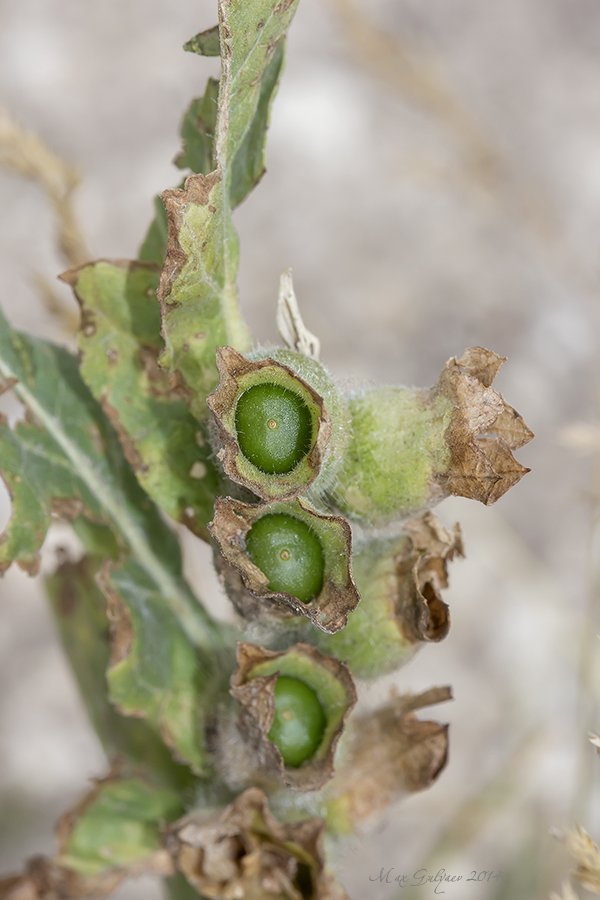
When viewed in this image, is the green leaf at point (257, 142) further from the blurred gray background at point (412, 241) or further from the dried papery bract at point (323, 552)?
the blurred gray background at point (412, 241)

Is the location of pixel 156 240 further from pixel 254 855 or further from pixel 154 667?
pixel 254 855

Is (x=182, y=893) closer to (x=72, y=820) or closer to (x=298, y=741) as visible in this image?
(x=72, y=820)

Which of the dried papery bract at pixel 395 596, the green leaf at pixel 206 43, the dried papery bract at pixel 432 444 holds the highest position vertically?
the green leaf at pixel 206 43

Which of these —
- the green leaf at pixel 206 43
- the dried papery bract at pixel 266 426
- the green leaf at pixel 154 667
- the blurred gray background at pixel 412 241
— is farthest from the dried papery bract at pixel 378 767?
the blurred gray background at pixel 412 241

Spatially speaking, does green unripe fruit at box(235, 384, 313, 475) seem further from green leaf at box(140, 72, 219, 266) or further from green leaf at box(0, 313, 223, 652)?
green leaf at box(0, 313, 223, 652)

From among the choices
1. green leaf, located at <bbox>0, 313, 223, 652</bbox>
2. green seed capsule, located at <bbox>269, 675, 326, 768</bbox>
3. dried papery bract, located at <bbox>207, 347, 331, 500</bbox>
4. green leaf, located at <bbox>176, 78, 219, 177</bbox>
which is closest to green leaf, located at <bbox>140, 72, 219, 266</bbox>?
green leaf, located at <bbox>176, 78, 219, 177</bbox>

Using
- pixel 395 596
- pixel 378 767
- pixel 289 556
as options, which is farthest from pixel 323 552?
pixel 378 767
